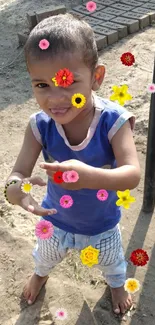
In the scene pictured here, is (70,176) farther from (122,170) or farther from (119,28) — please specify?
(119,28)

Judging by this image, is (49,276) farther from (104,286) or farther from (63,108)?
(63,108)

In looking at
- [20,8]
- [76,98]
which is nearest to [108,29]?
[20,8]

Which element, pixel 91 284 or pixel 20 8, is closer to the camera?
pixel 91 284

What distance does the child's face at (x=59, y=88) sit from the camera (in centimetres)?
130

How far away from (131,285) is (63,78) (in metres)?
1.07

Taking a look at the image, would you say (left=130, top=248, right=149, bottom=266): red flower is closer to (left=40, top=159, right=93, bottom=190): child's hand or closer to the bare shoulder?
the bare shoulder

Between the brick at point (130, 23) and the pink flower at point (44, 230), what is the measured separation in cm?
289

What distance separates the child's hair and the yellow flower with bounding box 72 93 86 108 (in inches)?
3.7

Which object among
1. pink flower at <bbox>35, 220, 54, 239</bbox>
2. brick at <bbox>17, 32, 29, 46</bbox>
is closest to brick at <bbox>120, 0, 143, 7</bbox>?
brick at <bbox>17, 32, 29, 46</bbox>

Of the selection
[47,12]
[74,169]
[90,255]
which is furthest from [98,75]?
[47,12]

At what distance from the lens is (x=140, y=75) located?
3.61m

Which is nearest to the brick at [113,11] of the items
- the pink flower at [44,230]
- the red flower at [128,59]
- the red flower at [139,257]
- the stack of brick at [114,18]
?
the stack of brick at [114,18]

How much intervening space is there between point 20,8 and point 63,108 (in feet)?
13.6

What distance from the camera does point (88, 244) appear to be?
1.74 m
